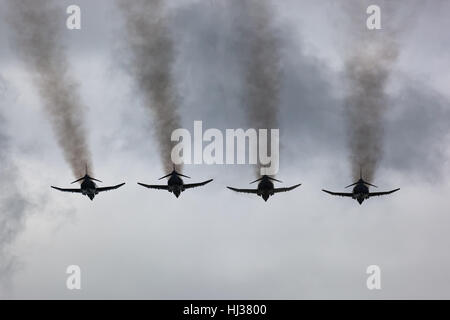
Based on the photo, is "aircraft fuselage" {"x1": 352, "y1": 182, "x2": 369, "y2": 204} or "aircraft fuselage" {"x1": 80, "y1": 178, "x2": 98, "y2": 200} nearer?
"aircraft fuselage" {"x1": 80, "y1": 178, "x2": 98, "y2": 200}

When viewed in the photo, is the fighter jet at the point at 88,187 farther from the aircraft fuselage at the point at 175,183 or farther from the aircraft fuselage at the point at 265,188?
the aircraft fuselage at the point at 265,188

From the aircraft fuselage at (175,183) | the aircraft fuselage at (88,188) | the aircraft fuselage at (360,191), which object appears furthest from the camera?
the aircraft fuselage at (360,191)

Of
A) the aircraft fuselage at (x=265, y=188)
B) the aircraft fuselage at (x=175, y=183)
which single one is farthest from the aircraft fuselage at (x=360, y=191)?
the aircraft fuselage at (x=175, y=183)

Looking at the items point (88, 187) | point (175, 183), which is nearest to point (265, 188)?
point (175, 183)

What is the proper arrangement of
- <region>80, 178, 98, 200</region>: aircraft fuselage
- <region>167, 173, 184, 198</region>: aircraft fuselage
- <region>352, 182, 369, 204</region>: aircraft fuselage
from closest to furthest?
1. <region>167, 173, 184, 198</region>: aircraft fuselage
2. <region>80, 178, 98, 200</region>: aircraft fuselage
3. <region>352, 182, 369, 204</region>: aircraft fuselage

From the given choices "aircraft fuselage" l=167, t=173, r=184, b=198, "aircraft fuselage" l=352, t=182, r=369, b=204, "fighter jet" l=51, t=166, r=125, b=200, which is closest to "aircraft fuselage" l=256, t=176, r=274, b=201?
"aircraft fuselage" l=167, t=173, r=184, b=198

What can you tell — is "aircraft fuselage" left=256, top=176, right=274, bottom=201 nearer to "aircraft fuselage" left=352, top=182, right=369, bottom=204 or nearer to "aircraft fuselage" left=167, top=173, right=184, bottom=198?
"aircraft fuselage" left=167, top=173, right=184, bottom=198
